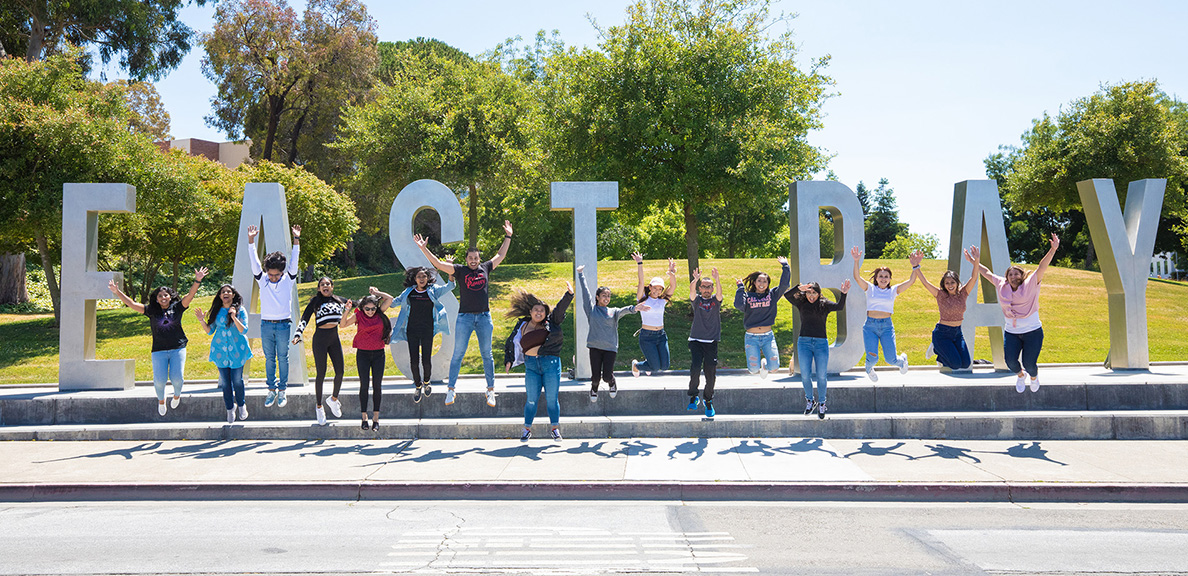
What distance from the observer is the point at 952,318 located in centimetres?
1116

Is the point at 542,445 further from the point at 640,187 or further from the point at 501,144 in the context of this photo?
the point at 501,144

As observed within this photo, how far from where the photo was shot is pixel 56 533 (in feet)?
19.7

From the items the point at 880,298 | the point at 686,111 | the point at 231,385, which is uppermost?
the point at 686,111

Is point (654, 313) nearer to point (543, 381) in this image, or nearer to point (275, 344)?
point (543, 381)

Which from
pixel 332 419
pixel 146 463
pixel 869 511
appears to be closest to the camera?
pixel 869 511

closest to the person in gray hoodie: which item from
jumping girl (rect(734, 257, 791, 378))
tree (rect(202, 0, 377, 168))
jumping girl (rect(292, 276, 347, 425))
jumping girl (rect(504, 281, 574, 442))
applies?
jumping girl (rect(504, 281, 574, 442))

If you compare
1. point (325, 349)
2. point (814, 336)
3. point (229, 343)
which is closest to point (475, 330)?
point (325, 349)

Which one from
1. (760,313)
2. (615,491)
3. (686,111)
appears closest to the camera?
(615,491)

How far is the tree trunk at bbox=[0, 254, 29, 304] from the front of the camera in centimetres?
2509

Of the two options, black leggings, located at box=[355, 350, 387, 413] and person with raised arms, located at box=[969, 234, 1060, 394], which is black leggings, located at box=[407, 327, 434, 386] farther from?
person with raised arms, located at box=[969, 234, 1060, 394]

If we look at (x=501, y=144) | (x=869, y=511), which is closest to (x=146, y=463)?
(x=869, y=511)

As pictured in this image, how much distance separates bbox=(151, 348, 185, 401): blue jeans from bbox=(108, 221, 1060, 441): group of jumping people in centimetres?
1

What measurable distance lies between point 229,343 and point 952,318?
395 inches

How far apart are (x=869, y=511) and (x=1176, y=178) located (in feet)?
109
